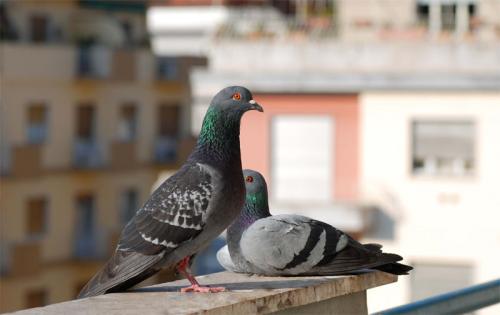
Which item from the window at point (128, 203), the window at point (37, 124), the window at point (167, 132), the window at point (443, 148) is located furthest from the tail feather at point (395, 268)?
the window at point (167, 132)

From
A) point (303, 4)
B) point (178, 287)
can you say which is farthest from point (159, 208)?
point (303, 4)

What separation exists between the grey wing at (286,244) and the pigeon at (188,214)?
7.3 inches

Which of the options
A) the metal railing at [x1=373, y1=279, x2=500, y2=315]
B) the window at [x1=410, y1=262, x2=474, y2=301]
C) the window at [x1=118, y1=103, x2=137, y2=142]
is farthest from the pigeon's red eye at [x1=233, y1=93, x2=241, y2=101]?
the window at [x1=118, y1=103, x2=137, y2=142]

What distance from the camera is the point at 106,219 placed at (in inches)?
1660

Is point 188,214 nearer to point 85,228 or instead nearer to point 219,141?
point 219,141

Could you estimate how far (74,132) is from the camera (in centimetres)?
4066

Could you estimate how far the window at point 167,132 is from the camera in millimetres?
44438

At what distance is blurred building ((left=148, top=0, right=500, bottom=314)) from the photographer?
28953 millimetres

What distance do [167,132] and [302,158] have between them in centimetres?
1610

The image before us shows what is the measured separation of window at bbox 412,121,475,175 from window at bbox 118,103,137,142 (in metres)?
14.3

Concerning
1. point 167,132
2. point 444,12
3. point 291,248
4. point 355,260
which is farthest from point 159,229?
point 167,132

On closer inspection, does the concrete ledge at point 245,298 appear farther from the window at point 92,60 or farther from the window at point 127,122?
the window at point 127,122

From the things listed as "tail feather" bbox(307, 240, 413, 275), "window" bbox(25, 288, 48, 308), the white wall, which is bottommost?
"window" bbox(25, 288, 48, 308)

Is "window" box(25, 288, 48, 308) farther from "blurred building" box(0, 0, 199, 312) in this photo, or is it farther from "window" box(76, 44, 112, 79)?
"window" box(76, 44, 112, 79)
